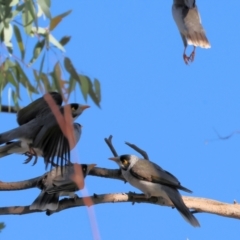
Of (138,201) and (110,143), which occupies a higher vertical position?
(110,143)

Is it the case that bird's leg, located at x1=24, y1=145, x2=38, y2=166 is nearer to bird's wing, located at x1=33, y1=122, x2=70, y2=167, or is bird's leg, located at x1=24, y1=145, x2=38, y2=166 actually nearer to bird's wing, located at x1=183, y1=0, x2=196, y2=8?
bird's wing, located at x1=33, y1=122, x2=70, y2=167

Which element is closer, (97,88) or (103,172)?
(97,88)

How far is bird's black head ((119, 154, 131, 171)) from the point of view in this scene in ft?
16.8

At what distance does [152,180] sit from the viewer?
497cm

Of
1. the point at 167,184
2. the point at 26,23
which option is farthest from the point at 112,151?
the point at 26,23

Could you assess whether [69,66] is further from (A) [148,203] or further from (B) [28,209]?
(A) [148,203]

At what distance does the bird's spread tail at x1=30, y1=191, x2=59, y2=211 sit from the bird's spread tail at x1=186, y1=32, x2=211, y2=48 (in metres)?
1.48

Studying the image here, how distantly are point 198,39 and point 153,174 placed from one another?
1.06m

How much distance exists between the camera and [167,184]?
15.9 ft

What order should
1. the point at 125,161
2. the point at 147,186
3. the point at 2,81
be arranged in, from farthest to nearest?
the point at 125,161 → the point at 147,186 → the point at 2,81

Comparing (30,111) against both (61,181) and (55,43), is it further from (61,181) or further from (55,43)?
(55,43)

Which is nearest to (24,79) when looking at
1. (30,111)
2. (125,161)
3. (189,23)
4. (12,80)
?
(12,80)

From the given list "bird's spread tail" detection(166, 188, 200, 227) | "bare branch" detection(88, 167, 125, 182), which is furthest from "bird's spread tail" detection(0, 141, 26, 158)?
"bird's spread tail" detection(166, 188, 200, 227)

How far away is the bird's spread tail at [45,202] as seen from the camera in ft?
14.7
